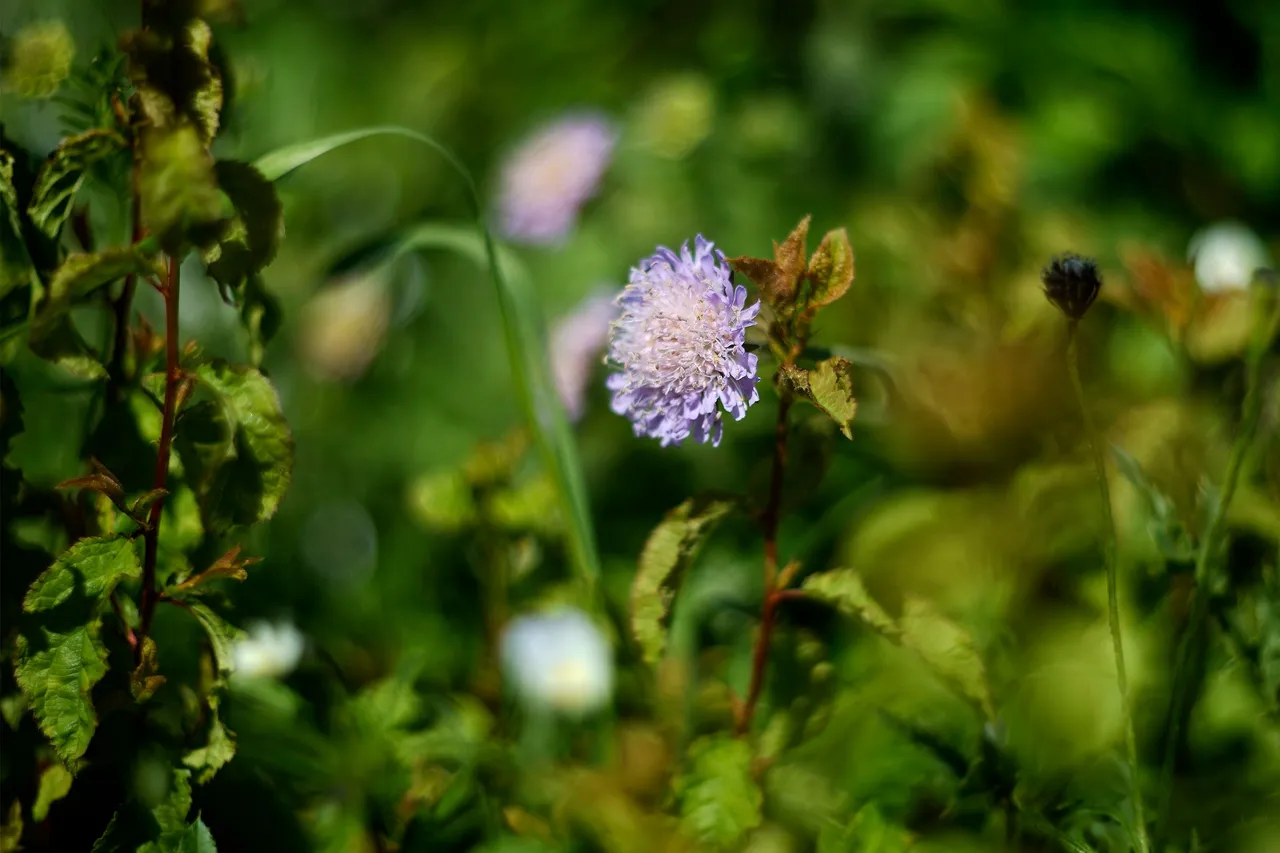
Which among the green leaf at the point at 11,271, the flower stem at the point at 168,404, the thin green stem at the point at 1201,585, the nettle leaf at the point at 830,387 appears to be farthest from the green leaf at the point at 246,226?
the thin green stem at the point at 1201,585

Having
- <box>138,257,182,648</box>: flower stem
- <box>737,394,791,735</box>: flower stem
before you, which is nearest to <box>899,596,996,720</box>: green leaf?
<box>737,394,791,735</box>: flower stem

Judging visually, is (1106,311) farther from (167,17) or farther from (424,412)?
(167,17)

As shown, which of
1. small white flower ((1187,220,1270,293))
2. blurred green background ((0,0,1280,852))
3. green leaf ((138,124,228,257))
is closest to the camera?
green leaf ((138,124,228,257))

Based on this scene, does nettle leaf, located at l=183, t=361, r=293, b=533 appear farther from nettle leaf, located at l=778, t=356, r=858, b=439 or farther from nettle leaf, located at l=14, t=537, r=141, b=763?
nettle leaf, located at l=778, t=356, r=858, b=439

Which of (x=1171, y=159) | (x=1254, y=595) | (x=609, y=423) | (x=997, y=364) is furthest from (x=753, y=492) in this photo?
(x=1171, y=159)

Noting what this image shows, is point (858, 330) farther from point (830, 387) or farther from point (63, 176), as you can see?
point (63, 176)

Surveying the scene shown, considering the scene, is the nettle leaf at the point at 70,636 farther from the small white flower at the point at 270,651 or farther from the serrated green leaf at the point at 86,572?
the small white flower at the point at 270,651
